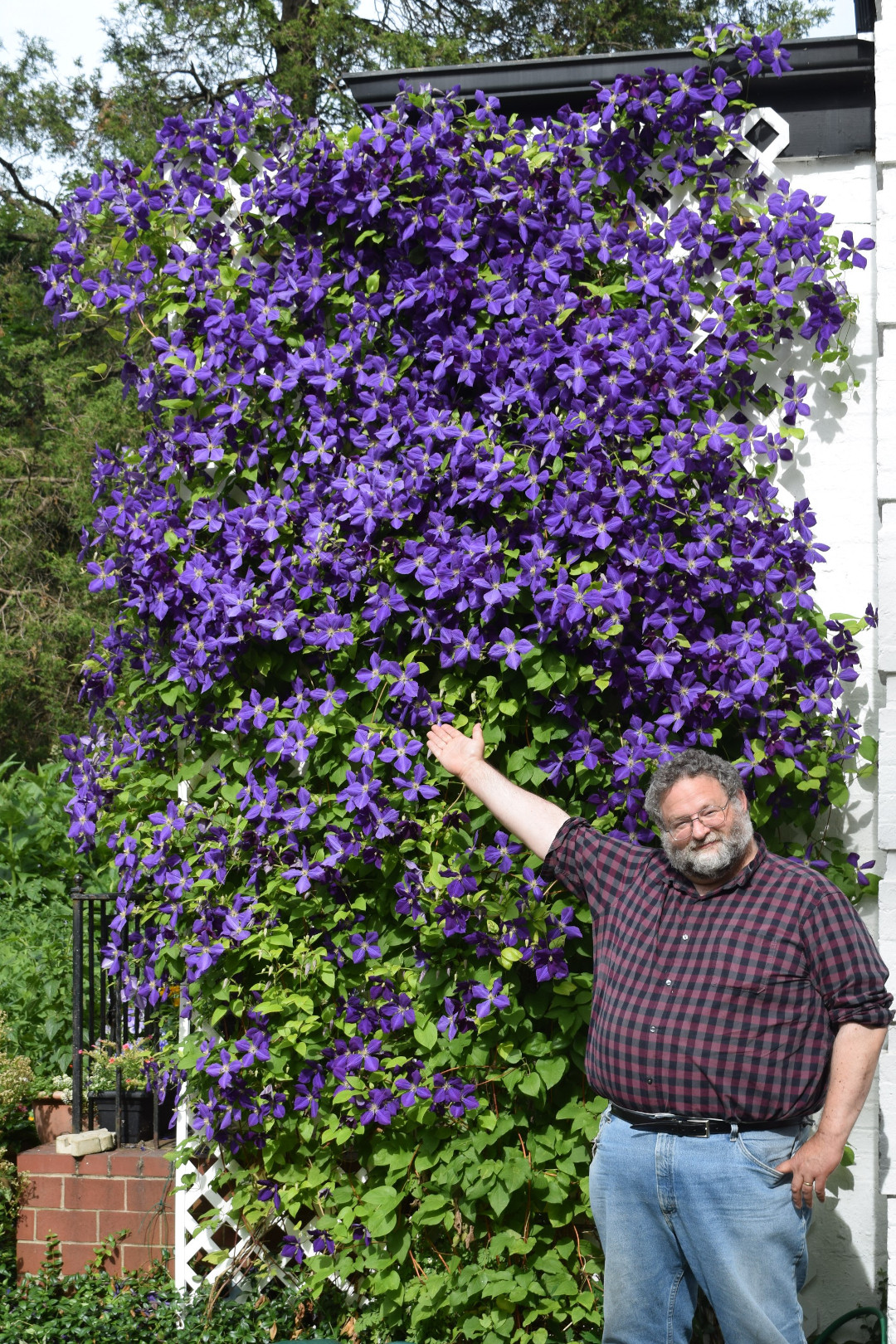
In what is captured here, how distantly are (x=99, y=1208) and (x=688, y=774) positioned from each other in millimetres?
2415

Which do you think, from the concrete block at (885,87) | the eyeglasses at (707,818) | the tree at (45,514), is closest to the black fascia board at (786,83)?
the concrete block at (885,87)

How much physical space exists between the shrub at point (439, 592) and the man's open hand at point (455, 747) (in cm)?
9

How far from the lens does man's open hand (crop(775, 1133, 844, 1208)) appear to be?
88.2 inches

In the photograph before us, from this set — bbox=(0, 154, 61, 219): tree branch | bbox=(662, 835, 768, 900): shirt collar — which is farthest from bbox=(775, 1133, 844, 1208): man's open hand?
bbox=(0, 154, 61, 219): tree branch

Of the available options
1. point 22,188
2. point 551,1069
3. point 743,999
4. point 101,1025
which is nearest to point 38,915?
point 101,1025

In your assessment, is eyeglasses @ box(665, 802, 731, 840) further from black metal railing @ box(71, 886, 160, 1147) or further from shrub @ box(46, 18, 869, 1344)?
black metal railing @ box(71, 886, 160, 1147)

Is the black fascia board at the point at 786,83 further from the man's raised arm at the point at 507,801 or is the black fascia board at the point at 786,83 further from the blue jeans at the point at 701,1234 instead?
the blue jeans at the point at 701,1234

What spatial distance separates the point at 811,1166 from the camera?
7.39 feet

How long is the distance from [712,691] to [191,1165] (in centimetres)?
192

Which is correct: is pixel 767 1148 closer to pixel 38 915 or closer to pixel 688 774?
pixel 688 774

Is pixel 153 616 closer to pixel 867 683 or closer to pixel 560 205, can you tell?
pixel 560 205

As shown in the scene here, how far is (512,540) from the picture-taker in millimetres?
3057

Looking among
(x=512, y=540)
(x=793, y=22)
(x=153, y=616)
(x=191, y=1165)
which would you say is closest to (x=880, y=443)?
(x=512, y=540)

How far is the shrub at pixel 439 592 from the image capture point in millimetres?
2971
